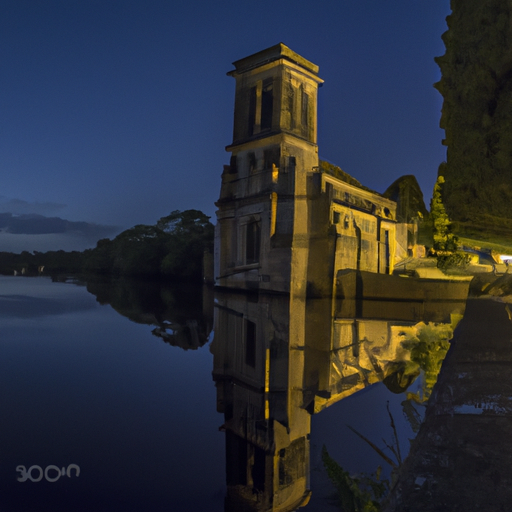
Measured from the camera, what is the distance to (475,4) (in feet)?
20.6

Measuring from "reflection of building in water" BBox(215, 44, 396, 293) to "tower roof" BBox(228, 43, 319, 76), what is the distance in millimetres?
66

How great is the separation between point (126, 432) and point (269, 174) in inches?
824

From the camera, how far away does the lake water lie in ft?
14.9

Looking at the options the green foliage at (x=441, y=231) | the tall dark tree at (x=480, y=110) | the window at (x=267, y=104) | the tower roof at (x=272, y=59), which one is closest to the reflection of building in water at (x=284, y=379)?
the tall dark tree at (x=480, y=110)

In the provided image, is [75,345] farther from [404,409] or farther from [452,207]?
[452,207]

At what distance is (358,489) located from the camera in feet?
13.9

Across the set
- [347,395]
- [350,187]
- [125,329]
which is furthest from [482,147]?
[350,187]

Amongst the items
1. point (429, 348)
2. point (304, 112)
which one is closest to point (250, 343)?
point (429, 348)

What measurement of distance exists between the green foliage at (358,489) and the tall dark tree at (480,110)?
4.49 metres

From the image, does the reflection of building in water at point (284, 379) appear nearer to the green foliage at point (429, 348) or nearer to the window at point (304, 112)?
the green foliage at point (429, 348)

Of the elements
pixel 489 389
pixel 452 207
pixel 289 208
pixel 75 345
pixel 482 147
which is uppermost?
pixel 289 208

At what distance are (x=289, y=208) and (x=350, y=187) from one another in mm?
7576
